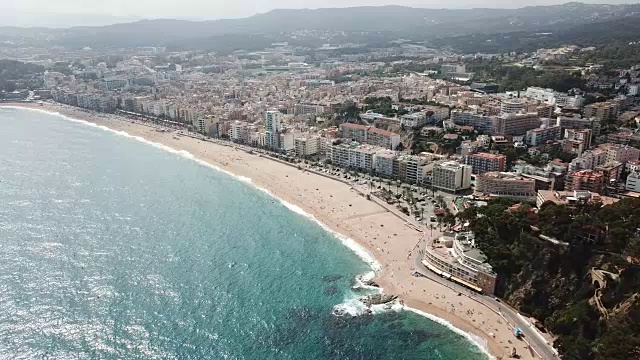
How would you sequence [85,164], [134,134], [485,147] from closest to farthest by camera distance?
1. [485,147]
2. [85,164]
3. [134,134]

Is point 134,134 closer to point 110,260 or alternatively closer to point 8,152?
point 8,152

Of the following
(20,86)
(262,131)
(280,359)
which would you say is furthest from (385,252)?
(20,86)

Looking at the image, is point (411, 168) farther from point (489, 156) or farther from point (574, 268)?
point (574, 268)

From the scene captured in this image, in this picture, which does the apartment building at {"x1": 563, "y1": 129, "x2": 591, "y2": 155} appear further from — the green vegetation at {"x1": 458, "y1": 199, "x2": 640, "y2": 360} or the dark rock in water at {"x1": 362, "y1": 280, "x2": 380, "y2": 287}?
the dark rock in water at {"x1": 362, "y1": 280, "x2": 380, "y2": 287}

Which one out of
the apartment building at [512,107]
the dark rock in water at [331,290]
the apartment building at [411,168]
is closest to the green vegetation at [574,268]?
the dark rock in water at [331,290]

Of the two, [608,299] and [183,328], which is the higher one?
[608,299]

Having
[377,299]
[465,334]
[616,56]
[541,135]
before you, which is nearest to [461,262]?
[465,334]

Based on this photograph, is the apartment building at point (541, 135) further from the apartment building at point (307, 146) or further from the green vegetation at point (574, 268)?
the green vegetation at point (574, 268)
